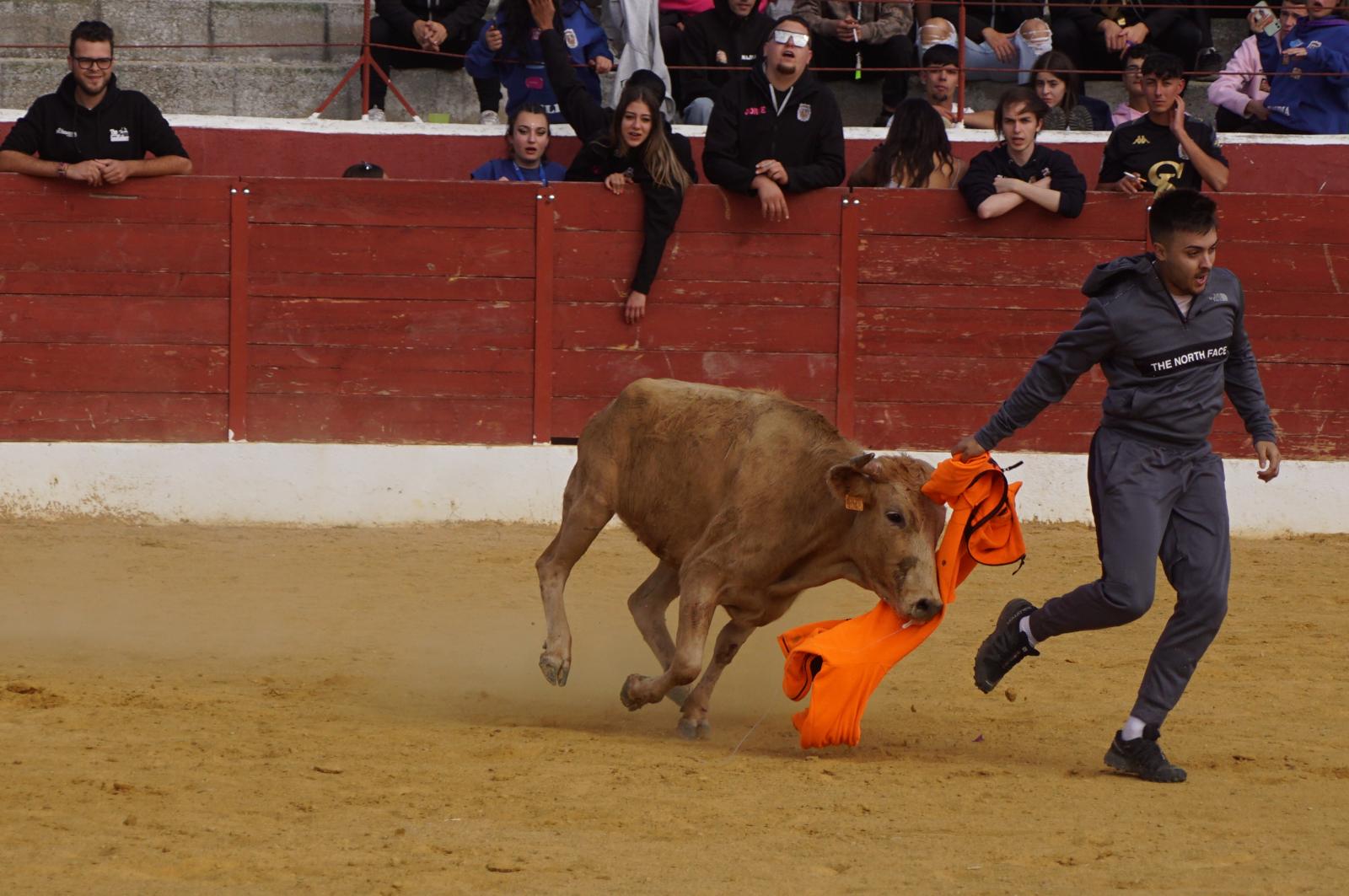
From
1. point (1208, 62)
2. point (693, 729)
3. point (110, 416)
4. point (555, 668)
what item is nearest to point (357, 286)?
point (110, 416)

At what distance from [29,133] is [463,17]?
3.09m

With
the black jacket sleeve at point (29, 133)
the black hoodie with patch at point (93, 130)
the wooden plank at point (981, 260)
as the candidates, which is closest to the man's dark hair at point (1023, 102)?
the wooden plank at point (981, 260)

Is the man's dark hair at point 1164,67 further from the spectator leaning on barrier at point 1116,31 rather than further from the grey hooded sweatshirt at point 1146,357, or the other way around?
the grey hooded sweatshirt at point 1146,357

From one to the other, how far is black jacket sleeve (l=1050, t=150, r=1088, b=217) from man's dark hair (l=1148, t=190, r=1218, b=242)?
4.63 m

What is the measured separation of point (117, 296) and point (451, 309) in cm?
183

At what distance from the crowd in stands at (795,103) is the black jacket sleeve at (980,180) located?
0.03 feet

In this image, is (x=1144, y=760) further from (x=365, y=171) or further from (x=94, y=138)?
(x=94, y=138)

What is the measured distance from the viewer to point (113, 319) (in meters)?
9.72

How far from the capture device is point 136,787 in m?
4.62

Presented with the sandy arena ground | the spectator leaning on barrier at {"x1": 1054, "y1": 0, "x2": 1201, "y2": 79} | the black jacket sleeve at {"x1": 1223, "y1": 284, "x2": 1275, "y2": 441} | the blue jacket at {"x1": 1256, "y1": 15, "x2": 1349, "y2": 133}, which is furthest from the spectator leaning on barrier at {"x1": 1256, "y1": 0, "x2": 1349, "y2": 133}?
the black jacket sleeve at {"x1": 1223, "y1": 284, "x2": 1275, "y2": 441}

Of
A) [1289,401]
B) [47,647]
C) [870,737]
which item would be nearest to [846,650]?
[870,737]

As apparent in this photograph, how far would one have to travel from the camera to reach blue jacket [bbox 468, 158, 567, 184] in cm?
995

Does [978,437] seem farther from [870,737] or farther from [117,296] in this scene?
[117,296]

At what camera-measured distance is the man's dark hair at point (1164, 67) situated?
925cm
